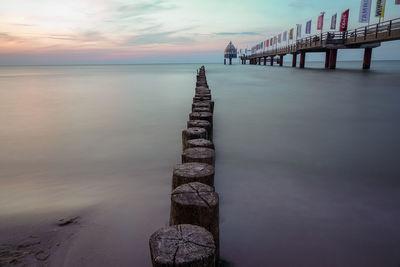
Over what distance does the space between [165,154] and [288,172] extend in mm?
2231

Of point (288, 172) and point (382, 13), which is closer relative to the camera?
point (288, 172)

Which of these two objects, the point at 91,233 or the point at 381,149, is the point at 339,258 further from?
the point at 381,149

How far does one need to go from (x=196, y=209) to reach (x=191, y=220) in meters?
0.08

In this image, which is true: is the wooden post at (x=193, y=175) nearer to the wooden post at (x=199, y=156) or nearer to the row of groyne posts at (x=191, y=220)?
the row of groyne posts at (x=191, y=220)

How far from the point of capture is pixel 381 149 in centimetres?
519

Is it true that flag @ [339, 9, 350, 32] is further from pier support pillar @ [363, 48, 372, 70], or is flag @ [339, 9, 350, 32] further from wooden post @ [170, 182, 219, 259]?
wooden post @ [170, 182, 219, 259]

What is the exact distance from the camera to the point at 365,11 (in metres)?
26.3

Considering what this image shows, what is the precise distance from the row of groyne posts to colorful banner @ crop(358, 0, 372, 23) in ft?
99.6

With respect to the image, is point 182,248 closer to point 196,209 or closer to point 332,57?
point 196,209

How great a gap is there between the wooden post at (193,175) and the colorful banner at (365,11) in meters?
30.8

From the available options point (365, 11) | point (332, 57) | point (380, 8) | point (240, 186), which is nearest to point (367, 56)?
point (332, 57)

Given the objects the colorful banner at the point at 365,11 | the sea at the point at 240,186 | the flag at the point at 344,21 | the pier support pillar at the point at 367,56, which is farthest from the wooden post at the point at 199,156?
the flag at the point at 344,21

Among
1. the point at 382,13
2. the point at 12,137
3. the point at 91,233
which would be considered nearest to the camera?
the point at 91,233

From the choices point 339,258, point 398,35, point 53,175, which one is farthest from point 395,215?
point 398,35
